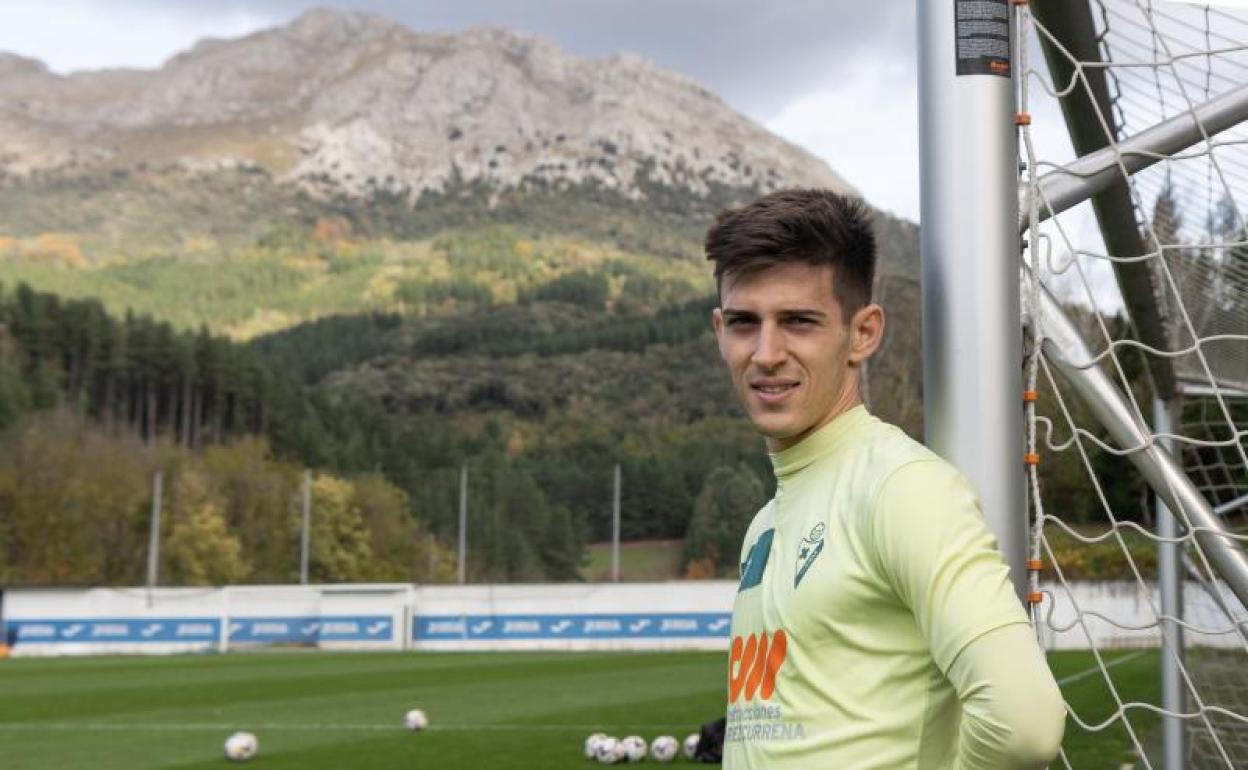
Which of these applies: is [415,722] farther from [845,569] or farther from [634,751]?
[845,569]

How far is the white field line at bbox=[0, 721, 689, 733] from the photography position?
10.8 m

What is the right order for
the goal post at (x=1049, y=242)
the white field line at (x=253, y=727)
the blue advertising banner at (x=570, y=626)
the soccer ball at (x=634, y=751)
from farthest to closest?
the blue advertising banner at (x=570, y=626) → the white field line at (x=253, y=727) → the soccer ball at (x=634, y=751) → the goal post at (x=1049, y=242)

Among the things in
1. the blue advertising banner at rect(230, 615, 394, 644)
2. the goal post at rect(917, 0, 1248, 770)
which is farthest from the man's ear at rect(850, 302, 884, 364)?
the blue advertising banner at rect(230, 615, 394, 644)

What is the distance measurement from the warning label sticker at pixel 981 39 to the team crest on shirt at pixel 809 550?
2.17 ft

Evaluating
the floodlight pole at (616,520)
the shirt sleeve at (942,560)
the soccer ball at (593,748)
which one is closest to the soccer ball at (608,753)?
the soccer ball at (593,748)

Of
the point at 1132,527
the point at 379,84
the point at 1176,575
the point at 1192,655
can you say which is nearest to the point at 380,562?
the point at 1192,655

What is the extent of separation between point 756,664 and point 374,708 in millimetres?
11707

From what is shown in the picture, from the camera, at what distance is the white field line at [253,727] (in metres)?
10.8

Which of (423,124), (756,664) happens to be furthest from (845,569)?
(423,124)

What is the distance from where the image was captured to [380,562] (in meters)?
47.5

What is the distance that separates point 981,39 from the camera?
6.30 ft

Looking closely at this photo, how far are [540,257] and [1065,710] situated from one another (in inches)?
4691

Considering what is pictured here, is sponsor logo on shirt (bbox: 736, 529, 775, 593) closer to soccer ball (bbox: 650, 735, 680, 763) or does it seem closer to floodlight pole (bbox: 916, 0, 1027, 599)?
floodlight pole (bbox: 916, 0, 1027, 599)

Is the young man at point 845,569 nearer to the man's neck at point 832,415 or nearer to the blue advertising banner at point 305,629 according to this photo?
the man's neck at point 832,415
